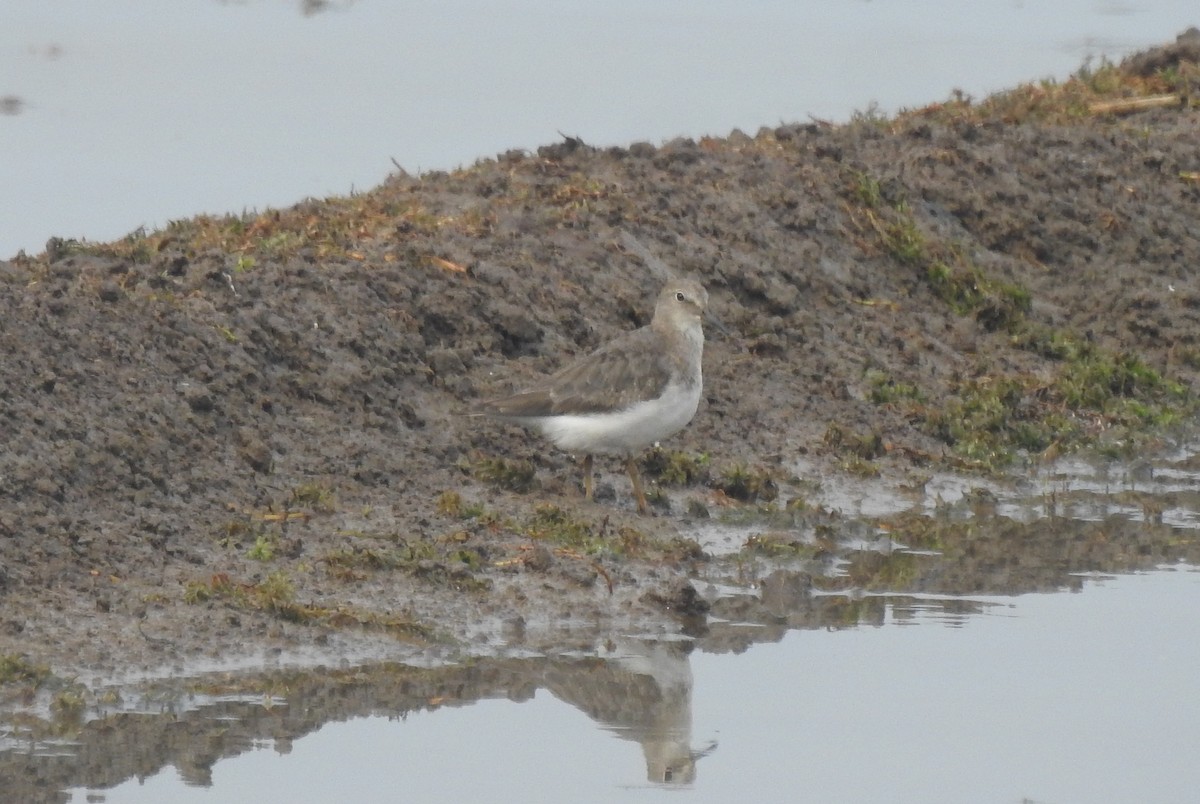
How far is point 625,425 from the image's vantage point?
33.3 ft

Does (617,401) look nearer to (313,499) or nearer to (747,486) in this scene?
(747,486)

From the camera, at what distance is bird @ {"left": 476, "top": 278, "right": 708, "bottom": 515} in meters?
10.1

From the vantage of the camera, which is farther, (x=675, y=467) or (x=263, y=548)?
(x=675, y=467)

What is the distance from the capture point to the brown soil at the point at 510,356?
8797 millimetres

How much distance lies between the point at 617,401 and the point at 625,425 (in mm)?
129

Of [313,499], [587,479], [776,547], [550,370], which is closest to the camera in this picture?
[313,499]

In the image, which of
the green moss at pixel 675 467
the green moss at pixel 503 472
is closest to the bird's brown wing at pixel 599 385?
the green moss at pixel 503 472

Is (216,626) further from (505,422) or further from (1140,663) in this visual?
(1140,663)

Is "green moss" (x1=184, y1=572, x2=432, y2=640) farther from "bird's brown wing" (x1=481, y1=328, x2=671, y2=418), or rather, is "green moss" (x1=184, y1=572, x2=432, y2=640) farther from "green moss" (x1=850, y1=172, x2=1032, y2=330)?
"green moss" (x1=850, y1=172, x2=1032, y2=330)

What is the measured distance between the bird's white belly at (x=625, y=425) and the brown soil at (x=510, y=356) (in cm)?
32

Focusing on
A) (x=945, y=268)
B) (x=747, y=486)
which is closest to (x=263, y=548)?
(x=747, y=486)

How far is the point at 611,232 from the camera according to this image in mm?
12234

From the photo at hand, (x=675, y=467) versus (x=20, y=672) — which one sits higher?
(x=675, y=467)

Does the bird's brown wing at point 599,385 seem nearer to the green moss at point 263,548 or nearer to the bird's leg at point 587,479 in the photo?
the bird's leg at point 587,479
